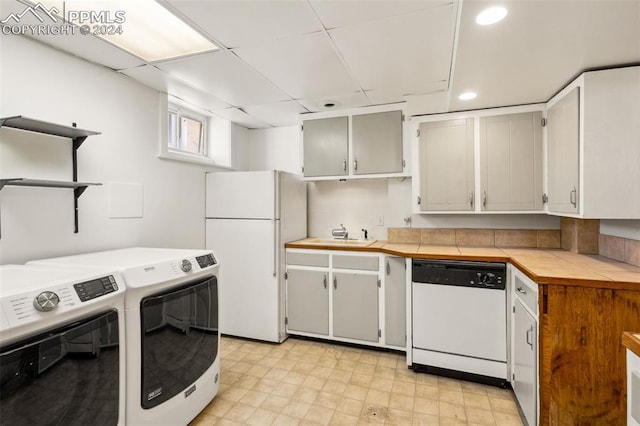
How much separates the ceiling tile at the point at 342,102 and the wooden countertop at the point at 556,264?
54.3 inches

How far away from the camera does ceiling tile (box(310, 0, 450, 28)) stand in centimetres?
153

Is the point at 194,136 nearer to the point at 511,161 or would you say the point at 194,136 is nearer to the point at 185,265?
the point at 185,265

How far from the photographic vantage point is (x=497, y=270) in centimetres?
233

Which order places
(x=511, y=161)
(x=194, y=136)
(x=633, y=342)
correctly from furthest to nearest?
(x=194, y=136) → (x=511, y=161) → (x=633, y=342)

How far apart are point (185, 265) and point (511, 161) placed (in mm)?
2691

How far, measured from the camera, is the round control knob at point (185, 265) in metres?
1.82

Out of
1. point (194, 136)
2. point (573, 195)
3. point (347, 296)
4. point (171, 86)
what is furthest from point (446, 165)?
point (194, 136)

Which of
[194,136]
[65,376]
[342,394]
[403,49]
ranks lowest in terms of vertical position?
[342,394]

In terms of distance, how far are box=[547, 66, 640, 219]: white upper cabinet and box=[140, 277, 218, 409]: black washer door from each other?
2487 mm

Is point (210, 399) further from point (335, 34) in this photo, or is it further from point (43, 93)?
point (335, 34)

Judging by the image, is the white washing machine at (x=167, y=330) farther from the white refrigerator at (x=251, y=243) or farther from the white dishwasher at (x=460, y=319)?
A: the white dishwasher at (x=460, y=319)

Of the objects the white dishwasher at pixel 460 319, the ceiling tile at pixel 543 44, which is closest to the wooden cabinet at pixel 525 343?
the white dishwasher at pixel 460 319

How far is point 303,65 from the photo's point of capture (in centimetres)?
221

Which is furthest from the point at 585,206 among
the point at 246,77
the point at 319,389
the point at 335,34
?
the point at 246,77
